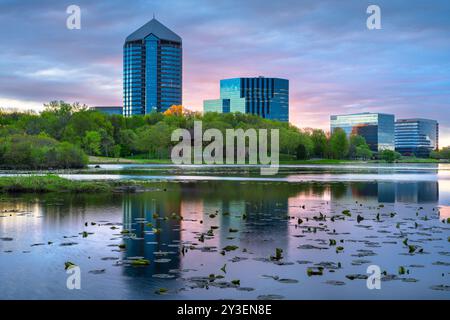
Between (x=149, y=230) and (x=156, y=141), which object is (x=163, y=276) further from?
(x=156, y=141)

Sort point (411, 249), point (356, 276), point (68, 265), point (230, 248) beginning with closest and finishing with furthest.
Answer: point (356, 276)
point (68, 265)
point (411, 249)
point (230, 248)

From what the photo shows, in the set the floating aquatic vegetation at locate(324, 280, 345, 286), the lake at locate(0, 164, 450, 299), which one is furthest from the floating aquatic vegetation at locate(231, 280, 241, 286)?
the floating aquatic vegetation at locate(324, 280, 345, 286)

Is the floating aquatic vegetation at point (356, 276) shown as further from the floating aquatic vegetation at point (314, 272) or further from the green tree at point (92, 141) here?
the green tree at point (92, 141)

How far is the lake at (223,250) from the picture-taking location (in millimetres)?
14570

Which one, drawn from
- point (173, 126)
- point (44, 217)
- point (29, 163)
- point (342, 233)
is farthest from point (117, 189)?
point (173, 126)

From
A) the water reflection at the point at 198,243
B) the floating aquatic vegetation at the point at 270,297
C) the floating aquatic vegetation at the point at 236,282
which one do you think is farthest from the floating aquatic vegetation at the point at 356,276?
the floating aquatic vegetation at the point at 236,282

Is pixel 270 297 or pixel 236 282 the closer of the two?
pixel 270 297

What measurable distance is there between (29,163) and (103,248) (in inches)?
2919

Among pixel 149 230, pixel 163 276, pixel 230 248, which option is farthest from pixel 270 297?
pixel 149 230

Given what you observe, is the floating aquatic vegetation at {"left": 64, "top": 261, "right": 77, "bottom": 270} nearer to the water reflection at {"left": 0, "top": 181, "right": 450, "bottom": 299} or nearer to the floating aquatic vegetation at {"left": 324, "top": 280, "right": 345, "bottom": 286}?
the water reflection at {"left": 0, "top": 181, "right": 450, "bottom": 299}

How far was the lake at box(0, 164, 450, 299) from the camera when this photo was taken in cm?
1457

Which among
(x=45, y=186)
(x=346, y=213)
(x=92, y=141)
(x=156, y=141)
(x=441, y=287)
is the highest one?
(x=156, y=141)

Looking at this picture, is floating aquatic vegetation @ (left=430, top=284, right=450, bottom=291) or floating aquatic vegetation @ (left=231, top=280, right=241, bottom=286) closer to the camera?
floating aquatic vegetation @ (left=430, top=284, right=450, bottom=291)

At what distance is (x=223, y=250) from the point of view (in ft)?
63.9
